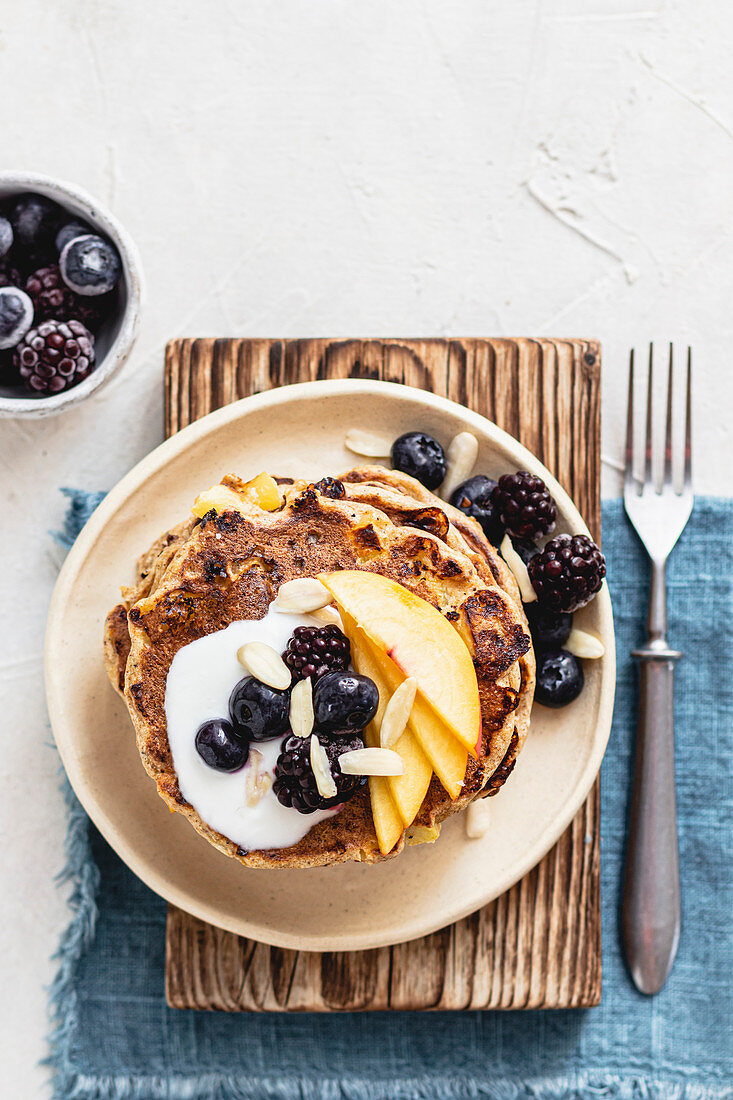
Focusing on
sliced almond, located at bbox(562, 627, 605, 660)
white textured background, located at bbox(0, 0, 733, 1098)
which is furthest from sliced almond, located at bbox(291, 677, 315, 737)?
white textured background, located at bbox(0, 0, 733, 1098)

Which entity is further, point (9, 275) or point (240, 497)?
point (9, 275)

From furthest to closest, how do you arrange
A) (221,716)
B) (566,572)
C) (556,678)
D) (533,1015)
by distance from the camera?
(533,1015) < (556,678) < (566,572) < (221,716)

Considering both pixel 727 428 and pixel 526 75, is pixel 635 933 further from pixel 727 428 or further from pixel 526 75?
pixel 526 75

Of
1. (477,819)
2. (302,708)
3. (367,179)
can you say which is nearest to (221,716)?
(302,708)

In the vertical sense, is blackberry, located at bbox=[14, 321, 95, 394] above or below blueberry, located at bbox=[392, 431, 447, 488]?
above

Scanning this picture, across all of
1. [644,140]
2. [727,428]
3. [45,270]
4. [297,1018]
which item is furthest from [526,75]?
[297,1018]

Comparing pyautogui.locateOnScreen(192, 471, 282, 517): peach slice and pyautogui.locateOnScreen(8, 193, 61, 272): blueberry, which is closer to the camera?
pyautogui.locateOnScreen(192, 471, 282, 517): peach slice

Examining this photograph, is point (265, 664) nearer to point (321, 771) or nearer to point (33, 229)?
point (321, 771)

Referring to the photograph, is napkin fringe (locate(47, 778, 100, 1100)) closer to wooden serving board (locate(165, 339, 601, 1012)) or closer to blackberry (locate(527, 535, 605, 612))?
wooden serving board (locate(165, 339, 601, 1012))
